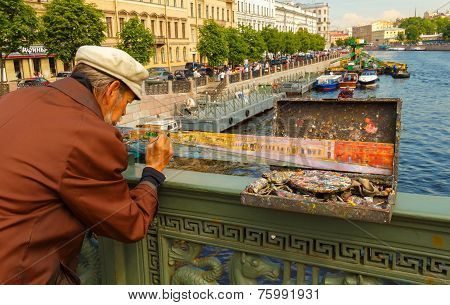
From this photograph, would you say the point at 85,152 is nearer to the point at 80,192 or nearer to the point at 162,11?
the point at 80,192

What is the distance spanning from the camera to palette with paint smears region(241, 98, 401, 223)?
193 centimetres

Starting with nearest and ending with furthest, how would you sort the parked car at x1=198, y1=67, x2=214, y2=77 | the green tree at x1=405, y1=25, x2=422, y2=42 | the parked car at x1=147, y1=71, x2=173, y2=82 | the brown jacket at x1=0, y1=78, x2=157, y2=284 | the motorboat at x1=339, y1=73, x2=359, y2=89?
the brown jacket at x1=0, y1=78, x2=157, y2=284, the parked car at x1=147, y1=71, x2=173, y2=82, the parked car at x1=198, y1=67, x2=214, y2=77, the motorboat at x1=339, y1=73, x2=359, y2=89, the green tree at x1=405, y1=25, x2=422, y2=42

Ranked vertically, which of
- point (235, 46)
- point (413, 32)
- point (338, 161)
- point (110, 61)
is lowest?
point (338, 161)

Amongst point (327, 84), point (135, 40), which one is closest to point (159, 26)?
point (135, 40)

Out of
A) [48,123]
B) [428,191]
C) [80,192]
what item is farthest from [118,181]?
[428,191]

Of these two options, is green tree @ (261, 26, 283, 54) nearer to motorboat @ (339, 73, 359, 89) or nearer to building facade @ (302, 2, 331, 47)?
motorboat @ (339, 73, 359, 89)

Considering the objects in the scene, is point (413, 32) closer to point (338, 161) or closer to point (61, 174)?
point (338, 161)

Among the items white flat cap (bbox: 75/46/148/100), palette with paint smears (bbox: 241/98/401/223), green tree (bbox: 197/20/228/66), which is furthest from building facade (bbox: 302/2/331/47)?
white flat cap (bbox: 75/46/148/100)

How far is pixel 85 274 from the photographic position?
278 centimetres

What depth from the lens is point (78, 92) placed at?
69.0 inches

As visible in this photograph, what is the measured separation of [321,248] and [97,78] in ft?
4.49

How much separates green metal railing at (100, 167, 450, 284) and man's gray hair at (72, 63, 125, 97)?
0.77m

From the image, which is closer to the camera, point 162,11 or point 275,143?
point 275,143

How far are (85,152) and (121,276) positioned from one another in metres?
1.46
